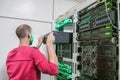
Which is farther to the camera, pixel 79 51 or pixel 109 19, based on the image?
pixel 79 51

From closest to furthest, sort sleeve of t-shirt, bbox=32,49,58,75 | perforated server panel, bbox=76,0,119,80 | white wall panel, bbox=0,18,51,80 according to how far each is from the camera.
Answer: perforated server panel, bbox=76,0,119,80 → sleeve of t-shirt, bbox=32,49,58,75 → white wall panel, bbox=0,18,51,80

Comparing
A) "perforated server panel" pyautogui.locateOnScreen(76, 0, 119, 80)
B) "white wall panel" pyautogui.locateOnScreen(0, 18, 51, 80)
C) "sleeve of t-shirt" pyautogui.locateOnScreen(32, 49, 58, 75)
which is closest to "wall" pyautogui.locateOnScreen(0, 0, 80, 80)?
"white wall panel" pyautogui.locateOnScreen(0, 18, 51, 80)

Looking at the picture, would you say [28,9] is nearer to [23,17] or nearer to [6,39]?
[23,17]

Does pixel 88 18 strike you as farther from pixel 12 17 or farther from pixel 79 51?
pixel 12 17

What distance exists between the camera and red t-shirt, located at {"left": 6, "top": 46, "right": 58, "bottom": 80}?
4.72ft

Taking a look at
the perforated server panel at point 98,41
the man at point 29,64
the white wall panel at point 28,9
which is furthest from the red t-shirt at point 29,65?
the white wall panel at point 28,9

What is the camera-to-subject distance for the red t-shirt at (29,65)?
1438mm

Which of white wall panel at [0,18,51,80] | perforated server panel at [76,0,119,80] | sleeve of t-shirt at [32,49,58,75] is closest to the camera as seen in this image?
perforated server panel at [76,0,119,80]

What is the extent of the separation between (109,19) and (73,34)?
A: 0.76m

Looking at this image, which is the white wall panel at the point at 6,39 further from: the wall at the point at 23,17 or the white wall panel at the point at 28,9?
the white wall panel at the point at 28,9

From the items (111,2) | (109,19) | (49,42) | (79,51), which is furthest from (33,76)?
(111,2)

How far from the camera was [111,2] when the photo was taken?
134cm

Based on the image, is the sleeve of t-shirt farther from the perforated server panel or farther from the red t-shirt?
the perforated server panel

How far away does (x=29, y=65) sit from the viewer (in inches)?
58.4
